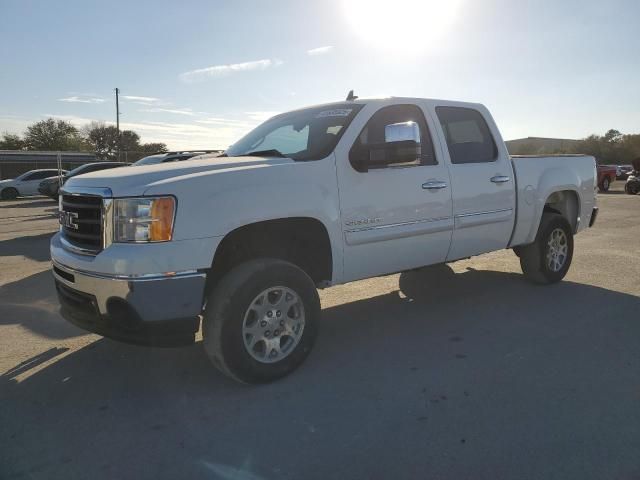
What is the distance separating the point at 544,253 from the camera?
5770mm

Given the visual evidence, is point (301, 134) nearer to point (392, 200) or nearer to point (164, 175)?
point (392, 200)

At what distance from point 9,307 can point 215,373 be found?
10.2 ft

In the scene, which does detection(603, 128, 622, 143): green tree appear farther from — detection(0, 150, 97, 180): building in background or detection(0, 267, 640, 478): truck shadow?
detection(0, 267, 640, 478): truck shadow

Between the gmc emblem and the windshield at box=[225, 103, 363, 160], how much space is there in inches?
58.9

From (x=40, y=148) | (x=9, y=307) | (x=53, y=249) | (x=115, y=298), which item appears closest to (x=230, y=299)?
(x=115, y=298)

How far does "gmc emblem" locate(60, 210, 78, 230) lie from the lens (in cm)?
348

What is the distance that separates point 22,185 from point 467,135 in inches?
1085

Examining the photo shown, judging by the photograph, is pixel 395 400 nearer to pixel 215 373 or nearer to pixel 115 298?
pixel 215 373

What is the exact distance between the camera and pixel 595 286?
5984 mm

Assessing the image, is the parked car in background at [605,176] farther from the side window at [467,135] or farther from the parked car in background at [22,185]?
the parked car in background at [22,185]

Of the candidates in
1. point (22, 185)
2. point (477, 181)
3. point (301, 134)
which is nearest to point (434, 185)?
point (477, 181)

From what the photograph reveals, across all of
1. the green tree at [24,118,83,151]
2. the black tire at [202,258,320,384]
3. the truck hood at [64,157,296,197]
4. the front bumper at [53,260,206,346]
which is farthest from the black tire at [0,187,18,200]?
the green tree at [24,118,83,151]

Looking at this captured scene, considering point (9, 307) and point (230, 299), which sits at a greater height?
point (230, 299)

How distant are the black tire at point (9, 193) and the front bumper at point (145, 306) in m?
27.2
